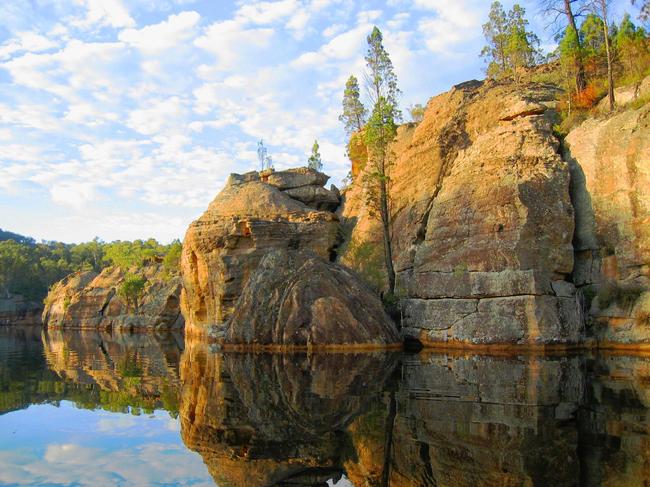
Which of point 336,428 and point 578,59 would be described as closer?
point 336,428

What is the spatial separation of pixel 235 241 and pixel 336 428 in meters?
29.1

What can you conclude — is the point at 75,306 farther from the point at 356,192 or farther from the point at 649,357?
the point at 649,357

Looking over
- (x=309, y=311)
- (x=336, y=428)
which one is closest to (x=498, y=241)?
(x=309, y=311)

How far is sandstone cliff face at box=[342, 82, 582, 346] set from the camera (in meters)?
22.6

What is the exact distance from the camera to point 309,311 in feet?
80.8

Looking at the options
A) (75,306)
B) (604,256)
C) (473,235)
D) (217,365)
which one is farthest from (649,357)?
(75,306)

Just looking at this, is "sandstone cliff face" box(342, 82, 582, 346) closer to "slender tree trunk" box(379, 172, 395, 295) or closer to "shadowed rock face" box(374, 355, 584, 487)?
"slender tree trunk" box(379, 172, 395, 295)

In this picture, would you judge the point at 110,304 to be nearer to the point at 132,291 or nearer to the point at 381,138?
the point at 132,291

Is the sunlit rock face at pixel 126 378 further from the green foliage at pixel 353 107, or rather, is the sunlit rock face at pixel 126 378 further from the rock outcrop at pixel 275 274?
the green foliage at pixel 353 107

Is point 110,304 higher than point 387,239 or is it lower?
lower

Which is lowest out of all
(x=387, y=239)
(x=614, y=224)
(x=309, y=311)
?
(x=309, y=311)

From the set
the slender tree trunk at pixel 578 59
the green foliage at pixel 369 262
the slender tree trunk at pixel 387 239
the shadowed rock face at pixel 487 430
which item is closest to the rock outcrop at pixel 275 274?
the green foliage at pixel 369 262

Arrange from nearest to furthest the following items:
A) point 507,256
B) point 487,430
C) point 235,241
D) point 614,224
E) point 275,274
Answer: point 487,430
point 614,224
point 507,256
point 275,274
point 235,241

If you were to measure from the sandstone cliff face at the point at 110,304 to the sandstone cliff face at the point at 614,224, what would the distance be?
152 ft
